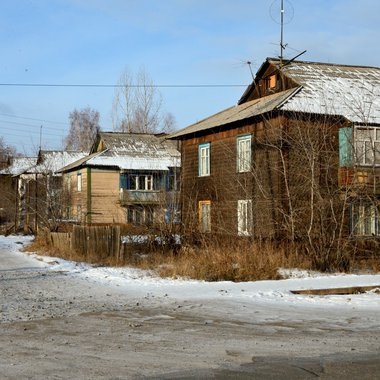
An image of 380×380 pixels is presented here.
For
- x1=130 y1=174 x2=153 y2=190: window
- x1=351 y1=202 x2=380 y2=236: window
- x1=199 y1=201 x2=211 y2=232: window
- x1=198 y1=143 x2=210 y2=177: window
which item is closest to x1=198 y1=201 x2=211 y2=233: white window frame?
x1=199 y1=201 x2=211 y2=232: window

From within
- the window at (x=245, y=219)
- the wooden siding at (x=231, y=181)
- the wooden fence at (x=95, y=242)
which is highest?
the wooden siding at (x=231, y=181)

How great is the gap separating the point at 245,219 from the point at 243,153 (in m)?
3.62

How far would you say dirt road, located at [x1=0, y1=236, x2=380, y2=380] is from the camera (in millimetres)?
6754

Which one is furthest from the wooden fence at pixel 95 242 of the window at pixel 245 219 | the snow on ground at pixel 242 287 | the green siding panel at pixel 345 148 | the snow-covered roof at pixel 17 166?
the snow-covered roof at pixel 17 166

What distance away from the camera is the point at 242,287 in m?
14.2

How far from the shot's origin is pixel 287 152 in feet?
76.4

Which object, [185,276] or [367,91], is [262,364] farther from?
[367,91]

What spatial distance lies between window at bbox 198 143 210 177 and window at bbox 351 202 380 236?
7.81 metres

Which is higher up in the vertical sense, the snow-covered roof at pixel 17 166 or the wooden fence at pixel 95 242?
the snow-covered roof at pixel 17 166

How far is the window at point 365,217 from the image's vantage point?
2022 centimetres

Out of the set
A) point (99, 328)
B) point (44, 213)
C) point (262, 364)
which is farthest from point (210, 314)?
point (44, 213)

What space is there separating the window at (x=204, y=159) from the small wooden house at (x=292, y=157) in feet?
0.16

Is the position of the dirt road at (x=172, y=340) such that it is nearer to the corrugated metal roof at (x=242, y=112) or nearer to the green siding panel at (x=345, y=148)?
the green siding panel at (x=345, y=148)

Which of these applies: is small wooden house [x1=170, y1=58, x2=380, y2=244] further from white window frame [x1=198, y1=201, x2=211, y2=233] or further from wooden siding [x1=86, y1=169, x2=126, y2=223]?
wooden siding [x1=86, y1=169, x2=126, y2=223]
